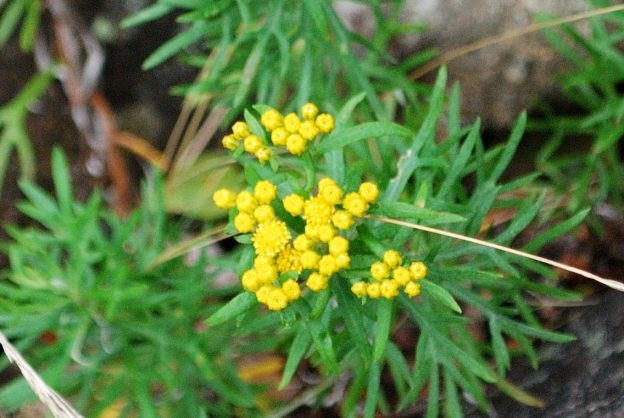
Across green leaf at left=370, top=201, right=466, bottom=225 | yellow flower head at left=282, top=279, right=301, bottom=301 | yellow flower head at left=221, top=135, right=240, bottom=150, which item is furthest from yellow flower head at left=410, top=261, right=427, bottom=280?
yellow flower head at left=221, top=135, right=240, bottom=150

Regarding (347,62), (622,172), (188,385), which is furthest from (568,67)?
(188,385)

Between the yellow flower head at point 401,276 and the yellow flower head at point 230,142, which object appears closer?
the yellow flower head at point 401,276

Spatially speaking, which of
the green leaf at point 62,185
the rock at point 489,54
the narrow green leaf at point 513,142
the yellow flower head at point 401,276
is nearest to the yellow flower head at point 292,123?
the yellow flower head at point 401,276

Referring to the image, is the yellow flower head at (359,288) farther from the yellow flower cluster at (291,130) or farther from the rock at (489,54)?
the rock at (489,54)

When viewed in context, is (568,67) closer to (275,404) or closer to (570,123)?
(570,123)

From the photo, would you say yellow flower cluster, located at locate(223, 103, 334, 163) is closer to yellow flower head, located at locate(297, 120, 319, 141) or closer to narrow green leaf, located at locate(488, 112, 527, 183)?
yellow flower head, located at locate(297, 120, 319, 141)

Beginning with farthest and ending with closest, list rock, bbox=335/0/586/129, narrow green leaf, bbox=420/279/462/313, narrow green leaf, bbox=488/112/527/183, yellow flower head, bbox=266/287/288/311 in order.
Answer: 1. rock, bbox=335/0/586/129
2. narrow green leaf, bbox=488/112/527/183
3. narrow green leaf, bbox=420/279/462/313
4. yellow flower head, bbox=266/287/288/311

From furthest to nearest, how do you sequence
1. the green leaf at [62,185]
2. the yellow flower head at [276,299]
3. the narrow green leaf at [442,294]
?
the green leaf at [62,185] → the narrow green leaf at [442,294] → the yellow flower head at [276,299]

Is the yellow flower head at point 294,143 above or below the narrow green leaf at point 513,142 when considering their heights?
above

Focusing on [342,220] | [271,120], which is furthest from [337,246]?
[271,120]

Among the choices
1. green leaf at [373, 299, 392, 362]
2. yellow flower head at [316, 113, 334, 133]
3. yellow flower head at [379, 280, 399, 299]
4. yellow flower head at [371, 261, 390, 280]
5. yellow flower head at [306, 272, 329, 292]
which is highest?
yellow flower head at [316, 113, 334, 133]
